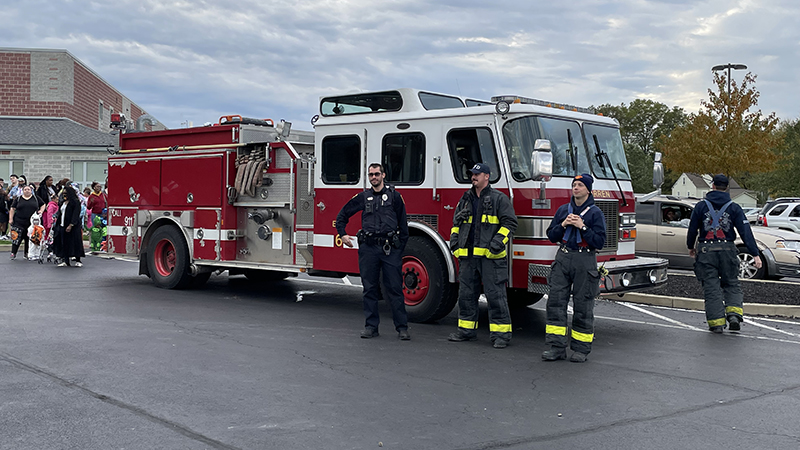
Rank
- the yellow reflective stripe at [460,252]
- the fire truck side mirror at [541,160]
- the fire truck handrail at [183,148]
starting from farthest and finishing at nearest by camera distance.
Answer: the fire truck handrail at [183,148] → the yellow reflective stripe at [460,252] → the fire truck side mirror at [541,160]

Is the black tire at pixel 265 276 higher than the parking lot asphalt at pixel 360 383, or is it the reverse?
the black tire at pixel 265 276

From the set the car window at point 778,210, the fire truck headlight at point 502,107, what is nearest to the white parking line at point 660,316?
the fire truck headlight at point 502,107

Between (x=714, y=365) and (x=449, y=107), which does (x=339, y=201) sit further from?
(x=714, y=365)

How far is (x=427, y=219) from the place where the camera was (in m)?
9.34

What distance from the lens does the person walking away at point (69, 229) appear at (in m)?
16.0

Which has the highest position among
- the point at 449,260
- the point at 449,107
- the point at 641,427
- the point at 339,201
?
the point at 449,107

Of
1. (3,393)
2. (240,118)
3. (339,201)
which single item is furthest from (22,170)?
(3,393)

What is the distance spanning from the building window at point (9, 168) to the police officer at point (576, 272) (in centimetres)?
2893

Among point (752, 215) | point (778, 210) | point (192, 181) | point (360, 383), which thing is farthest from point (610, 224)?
point (752, 215)

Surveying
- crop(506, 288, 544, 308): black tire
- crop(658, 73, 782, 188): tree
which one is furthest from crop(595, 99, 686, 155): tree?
crop(506, 288, 544, 308): black tire

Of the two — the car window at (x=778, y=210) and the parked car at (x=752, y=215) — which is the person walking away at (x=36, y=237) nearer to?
the car window at (x=778, y=210)

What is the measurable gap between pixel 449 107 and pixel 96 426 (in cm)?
584

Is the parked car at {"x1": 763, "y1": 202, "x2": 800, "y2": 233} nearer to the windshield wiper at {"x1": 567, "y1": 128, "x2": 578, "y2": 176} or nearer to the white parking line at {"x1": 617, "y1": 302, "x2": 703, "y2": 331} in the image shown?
the white parking line at {"x1": 617, "y1": 302, "x2": 703, "y2": 331}

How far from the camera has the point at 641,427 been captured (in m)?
5.38
